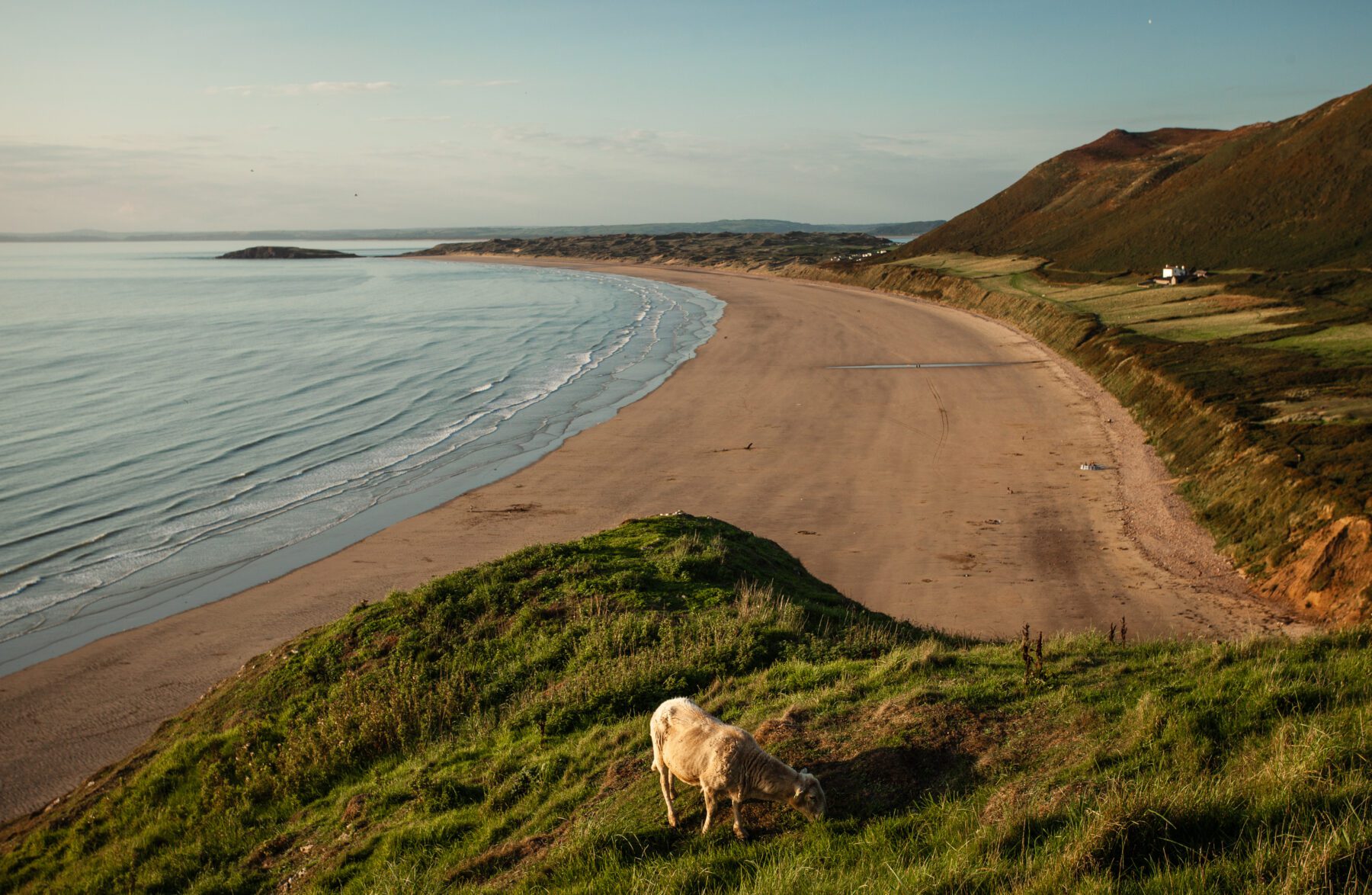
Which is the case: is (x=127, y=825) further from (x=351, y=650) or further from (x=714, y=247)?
(x=714, y=247)

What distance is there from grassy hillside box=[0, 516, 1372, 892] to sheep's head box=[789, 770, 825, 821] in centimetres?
11

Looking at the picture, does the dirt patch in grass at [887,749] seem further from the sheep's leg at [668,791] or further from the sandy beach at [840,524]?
the sandy beach at [840,524]

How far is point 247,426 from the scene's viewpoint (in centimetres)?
3944

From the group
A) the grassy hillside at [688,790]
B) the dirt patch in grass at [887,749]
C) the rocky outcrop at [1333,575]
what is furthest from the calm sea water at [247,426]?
the rocky outcrop at [1333,575]

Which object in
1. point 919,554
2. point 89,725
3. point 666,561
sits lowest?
point 89,725

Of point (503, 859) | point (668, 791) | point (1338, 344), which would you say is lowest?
point (503, 859)

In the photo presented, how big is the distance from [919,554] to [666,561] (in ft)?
28.8

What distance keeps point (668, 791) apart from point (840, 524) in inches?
680

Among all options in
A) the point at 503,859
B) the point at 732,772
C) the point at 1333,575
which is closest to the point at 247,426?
the point at 503,859

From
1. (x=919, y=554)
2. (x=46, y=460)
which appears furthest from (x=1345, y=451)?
(x=46, y=460)

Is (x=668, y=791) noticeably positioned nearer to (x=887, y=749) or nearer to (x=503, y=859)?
(x=503, y=859)

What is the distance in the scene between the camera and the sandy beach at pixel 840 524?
56.9 ft

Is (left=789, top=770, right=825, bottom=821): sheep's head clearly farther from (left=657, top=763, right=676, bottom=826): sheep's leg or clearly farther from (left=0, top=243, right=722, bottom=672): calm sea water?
(left=0, top=243, right=722, bottom=672): calm sea water

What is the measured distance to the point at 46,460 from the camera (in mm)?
33219
